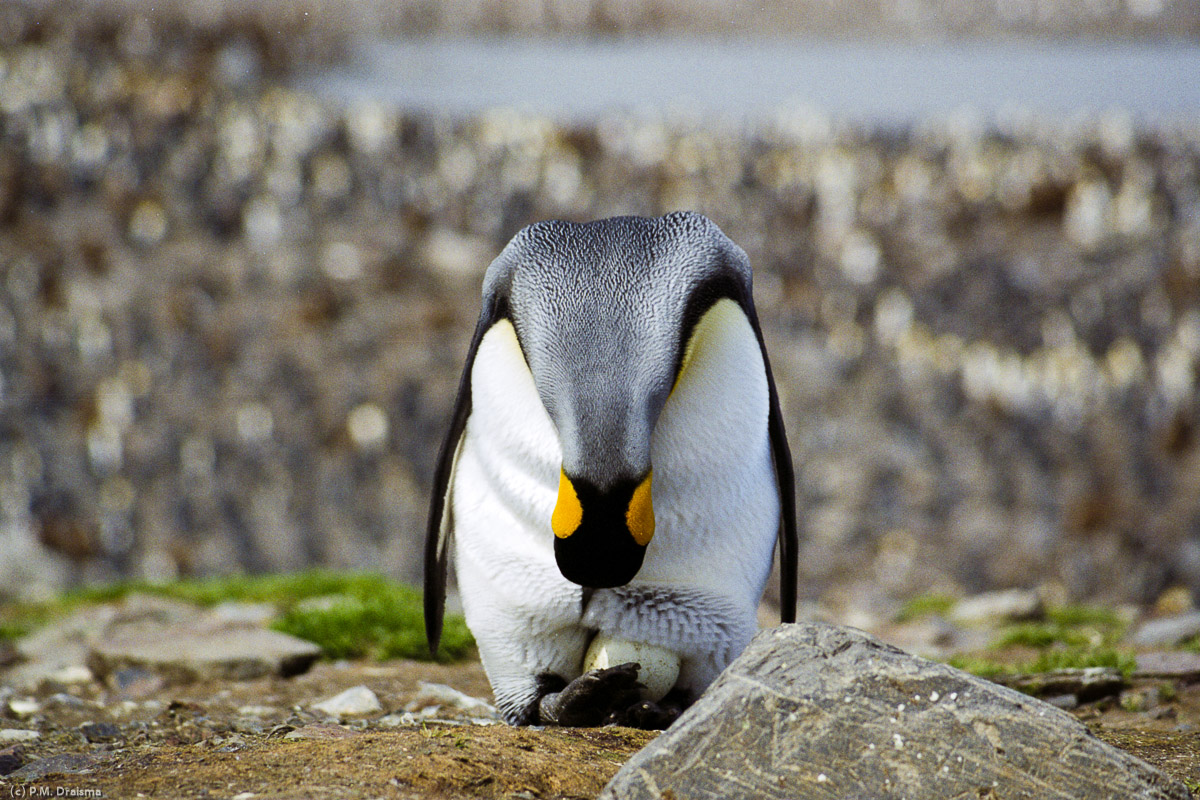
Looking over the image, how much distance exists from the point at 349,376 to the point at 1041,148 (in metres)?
6.83

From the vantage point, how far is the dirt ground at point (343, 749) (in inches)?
67.2

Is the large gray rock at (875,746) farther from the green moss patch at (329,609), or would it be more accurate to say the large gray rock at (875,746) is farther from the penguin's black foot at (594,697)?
the green moss patch at (329,609)

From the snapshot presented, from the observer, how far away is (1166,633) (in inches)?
159

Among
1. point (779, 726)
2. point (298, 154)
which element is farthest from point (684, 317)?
point (298, 154)

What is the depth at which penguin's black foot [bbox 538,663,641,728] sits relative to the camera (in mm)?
2189

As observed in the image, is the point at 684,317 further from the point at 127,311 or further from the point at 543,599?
the point at 127,311

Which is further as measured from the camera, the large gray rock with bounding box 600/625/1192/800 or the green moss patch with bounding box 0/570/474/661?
the green moss patch with bounding box 0/570/474/661

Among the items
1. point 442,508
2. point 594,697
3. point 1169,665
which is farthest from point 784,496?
point 1169,665

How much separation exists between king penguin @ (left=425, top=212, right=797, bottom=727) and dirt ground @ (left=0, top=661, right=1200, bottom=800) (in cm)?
26

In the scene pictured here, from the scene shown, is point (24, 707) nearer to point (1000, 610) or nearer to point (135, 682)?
point (135, 682)

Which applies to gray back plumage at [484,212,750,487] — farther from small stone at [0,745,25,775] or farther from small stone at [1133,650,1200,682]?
small stone at [1133,650,1200,682]

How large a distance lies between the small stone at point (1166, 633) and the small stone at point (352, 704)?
307 cm

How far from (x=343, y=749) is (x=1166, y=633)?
143 inches

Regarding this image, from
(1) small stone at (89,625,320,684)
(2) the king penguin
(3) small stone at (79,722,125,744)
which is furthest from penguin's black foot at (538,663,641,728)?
(1) small stone at (89,625,320,684)
